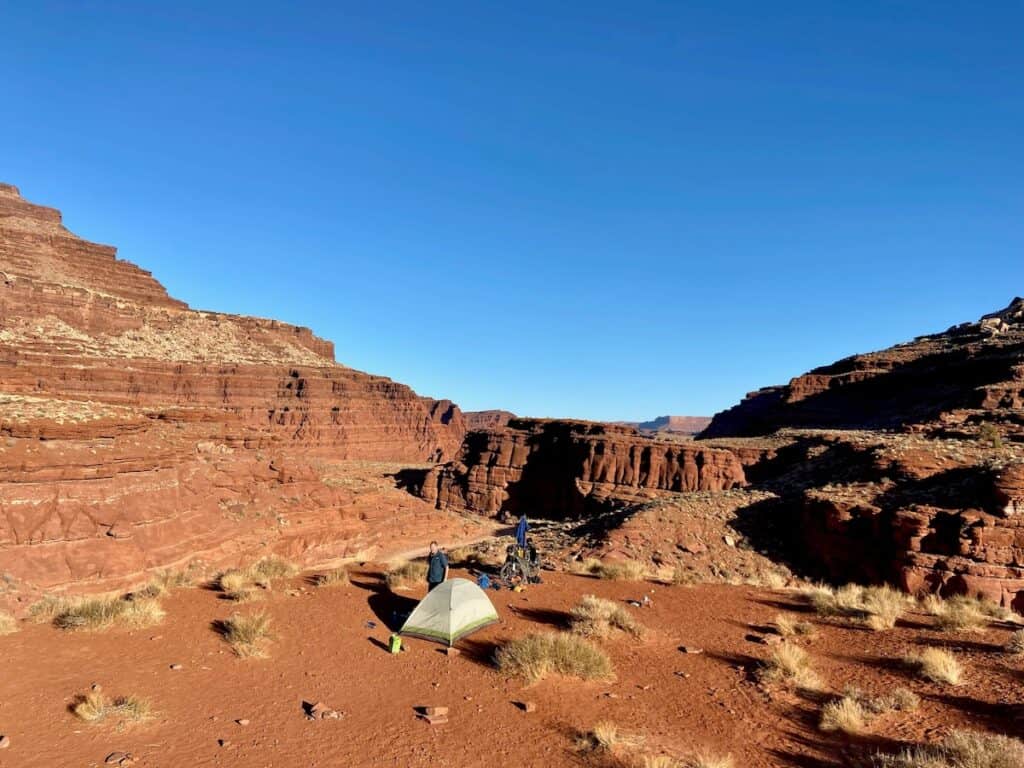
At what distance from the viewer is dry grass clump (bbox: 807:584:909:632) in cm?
978

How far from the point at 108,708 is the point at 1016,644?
12348 mm

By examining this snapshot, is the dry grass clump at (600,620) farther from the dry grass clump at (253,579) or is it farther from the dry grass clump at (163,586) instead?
the dry grass clump at (163,586)

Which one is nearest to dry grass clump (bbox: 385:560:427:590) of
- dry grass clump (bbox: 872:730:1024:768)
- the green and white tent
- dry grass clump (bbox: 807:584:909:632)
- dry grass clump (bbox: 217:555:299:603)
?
dry grass clump (bbox: 217:555:299:603)

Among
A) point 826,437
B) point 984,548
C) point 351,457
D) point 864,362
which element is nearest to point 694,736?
point 984,548

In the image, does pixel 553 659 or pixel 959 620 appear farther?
pixel 959 620

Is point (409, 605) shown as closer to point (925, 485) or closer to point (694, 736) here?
point (694, 736)

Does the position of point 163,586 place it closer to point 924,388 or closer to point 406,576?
point 406,576

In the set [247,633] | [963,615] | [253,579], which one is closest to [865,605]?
[963,615]

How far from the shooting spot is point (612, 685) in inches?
301

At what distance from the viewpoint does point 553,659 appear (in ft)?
26.1

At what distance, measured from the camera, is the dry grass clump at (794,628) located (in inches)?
376

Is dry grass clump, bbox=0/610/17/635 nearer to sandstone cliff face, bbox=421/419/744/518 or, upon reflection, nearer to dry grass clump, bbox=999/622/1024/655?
dry grass clump, bbox=999/622/1024/655

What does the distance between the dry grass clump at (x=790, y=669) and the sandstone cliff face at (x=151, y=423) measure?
57.8 ft

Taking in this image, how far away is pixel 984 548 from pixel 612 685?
42.8 feet
